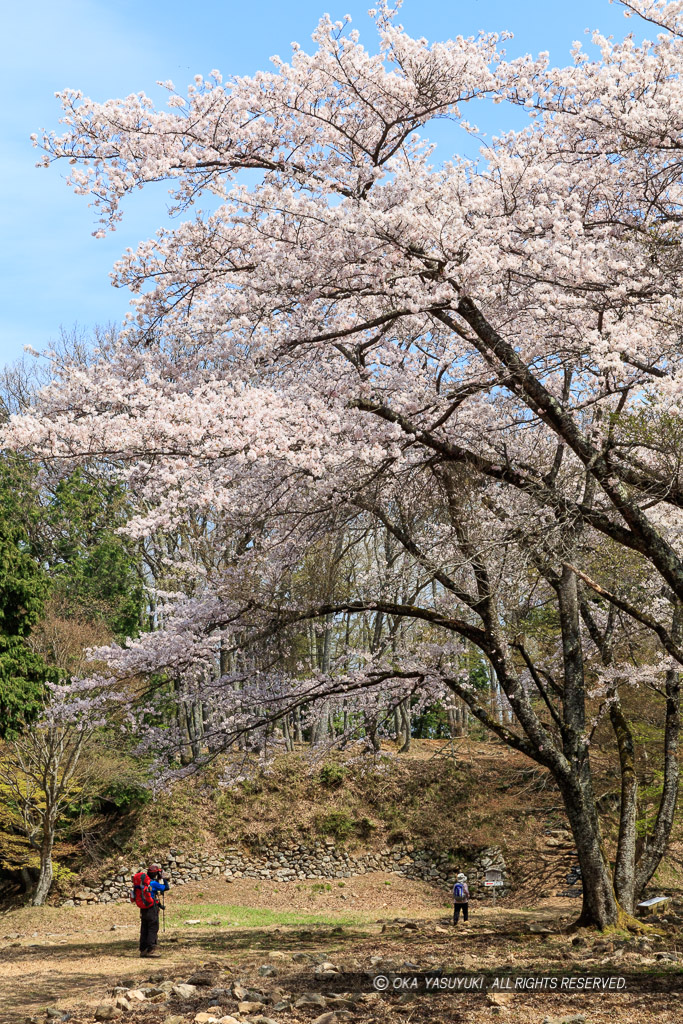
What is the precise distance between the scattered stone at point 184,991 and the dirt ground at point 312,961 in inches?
4.7

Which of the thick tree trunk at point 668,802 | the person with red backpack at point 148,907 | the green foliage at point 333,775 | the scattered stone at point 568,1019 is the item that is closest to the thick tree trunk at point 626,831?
the thick tree trunk at point 668,802

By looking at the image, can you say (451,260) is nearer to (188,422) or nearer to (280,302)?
(280,302)

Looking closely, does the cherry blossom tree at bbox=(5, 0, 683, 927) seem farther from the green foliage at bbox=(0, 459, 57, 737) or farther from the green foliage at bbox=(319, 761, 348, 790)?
the green foliage at bbox=(319, 761, 348, 790)

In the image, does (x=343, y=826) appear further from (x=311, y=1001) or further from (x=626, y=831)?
(x=311, y=1001)

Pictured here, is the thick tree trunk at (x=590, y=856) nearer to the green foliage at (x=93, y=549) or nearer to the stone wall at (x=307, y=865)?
the stone wall at (x=307, y=865)

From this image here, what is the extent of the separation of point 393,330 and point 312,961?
651 cm

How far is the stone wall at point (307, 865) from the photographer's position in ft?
66.0

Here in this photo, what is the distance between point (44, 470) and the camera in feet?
86.2

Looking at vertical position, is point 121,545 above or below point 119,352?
above

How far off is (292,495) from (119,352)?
2.27 m

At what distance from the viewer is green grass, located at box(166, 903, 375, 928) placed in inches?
600

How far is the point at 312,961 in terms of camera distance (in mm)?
8125

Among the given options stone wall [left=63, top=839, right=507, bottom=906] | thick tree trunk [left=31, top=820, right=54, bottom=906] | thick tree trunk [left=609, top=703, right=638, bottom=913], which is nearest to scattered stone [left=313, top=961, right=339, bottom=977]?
thick tree trunk [left=609, top=703, right=638, bottom=913]

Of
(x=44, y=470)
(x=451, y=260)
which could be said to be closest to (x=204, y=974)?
(x=451, y=260)
